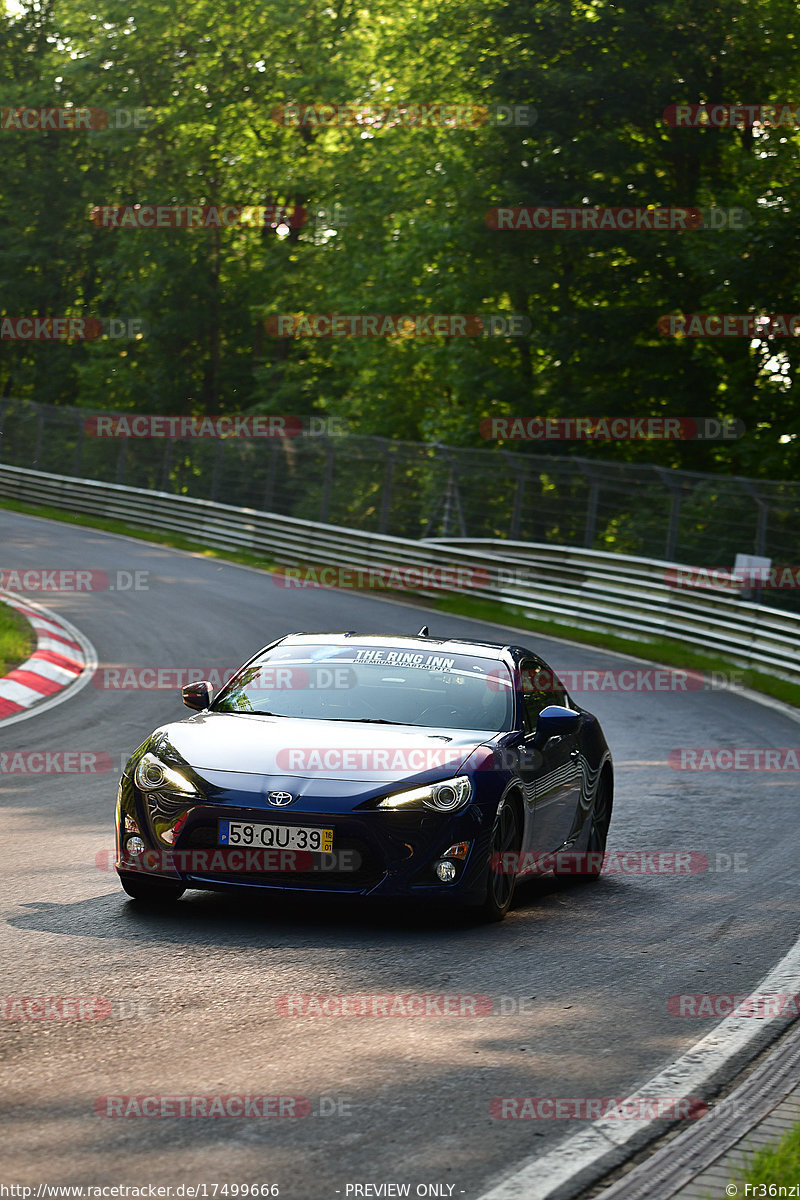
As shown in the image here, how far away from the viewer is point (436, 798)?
7.45 metres

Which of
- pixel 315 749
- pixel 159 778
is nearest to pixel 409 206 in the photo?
pixel 315 749

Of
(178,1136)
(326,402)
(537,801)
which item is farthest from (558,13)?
(178,1136)

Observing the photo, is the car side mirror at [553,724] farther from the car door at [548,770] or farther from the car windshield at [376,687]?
the car windshield at [376,687]

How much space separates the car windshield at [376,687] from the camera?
844cm

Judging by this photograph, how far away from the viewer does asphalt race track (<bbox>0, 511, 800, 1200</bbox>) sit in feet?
14.8

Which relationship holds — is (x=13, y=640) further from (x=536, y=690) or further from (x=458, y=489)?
(x=458, y=489)

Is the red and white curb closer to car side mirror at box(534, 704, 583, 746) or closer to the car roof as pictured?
the car roof

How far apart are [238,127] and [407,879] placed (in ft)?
160

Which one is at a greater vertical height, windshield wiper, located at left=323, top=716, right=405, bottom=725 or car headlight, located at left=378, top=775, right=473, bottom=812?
windshield wiper, located at left=323, top=716, right=405, bottom=725

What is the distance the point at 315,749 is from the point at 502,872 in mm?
1083

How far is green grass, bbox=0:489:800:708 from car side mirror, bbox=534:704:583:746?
36.6 feet

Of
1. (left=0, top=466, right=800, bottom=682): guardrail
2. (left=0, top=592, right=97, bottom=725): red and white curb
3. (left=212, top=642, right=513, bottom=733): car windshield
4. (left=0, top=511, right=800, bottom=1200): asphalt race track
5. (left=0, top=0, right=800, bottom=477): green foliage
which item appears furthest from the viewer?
(left=0, top=0, right=800, bottom=477): green foliage

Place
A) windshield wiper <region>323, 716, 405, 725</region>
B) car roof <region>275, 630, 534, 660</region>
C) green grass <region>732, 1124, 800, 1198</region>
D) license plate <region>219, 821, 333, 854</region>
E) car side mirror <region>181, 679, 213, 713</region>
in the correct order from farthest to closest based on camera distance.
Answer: car roof <region>275, 630, 534, 660</region>, car side mirror <region>181, 679, 213, 713</region>, windshield wiper <region>323, 716, 405, 725</region>, license plate <region>219, 821, 333, 854</region>, green grass <region>732, 1124, 800, 1198</region>

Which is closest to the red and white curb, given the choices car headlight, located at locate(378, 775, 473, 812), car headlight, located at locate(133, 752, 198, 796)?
car headlight, located at locate(133, 752, 198, 796)
